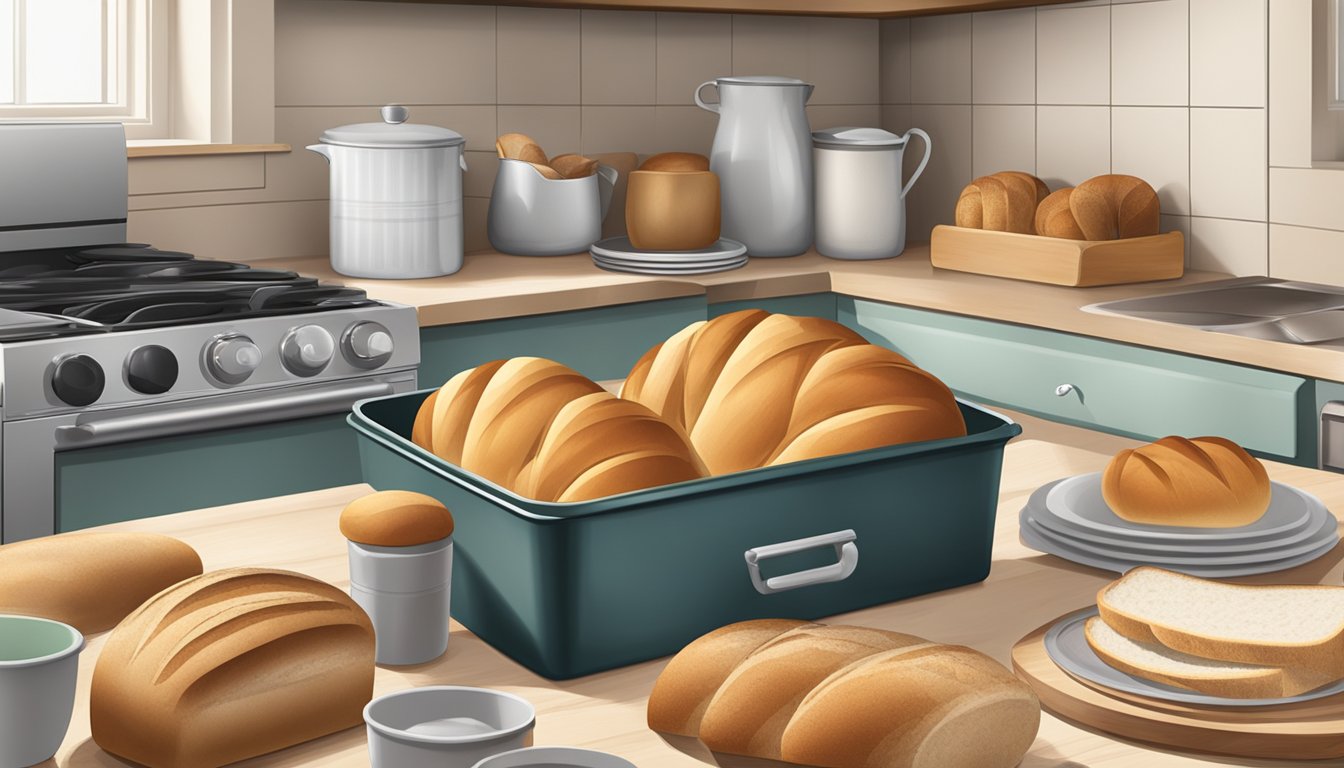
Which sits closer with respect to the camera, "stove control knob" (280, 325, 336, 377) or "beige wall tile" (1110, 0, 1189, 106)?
"stove control knob" (280, 325, 336, 377)

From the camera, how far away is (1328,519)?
0.98 meters

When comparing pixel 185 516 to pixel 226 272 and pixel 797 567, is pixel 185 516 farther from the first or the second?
pixel 226 272

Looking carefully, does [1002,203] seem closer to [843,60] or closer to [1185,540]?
[843,60]

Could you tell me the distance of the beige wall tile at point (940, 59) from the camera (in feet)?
10.6

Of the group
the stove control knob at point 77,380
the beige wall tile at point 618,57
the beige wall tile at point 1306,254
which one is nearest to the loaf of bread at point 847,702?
the stove control knob at point 77,380

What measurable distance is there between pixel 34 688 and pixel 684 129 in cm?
275

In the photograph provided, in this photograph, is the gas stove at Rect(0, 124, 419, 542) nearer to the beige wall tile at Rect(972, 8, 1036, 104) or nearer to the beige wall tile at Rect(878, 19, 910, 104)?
the beige wall tile at Rect(972, 8, 1036, 104)

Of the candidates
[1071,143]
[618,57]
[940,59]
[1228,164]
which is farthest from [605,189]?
[1228,164]

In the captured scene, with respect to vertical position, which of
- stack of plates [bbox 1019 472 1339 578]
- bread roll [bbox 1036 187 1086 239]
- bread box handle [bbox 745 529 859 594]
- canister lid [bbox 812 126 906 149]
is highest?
canister lid [bbox 812 126 906 149]

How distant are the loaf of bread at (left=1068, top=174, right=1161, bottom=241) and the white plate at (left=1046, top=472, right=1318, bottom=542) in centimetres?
164

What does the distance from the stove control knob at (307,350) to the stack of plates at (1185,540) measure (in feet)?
4.09

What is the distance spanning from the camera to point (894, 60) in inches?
136

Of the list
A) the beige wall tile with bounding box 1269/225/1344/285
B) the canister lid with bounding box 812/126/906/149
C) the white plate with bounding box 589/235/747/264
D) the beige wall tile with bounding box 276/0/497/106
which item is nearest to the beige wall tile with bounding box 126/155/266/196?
the beige wall tile with bounding box 276/0/497/106

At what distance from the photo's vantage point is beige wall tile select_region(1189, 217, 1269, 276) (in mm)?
2600
